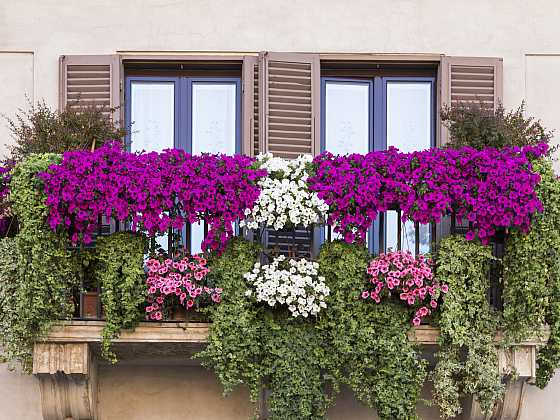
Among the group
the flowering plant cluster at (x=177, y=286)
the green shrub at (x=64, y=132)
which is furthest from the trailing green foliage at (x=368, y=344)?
the green shrub at (x=64, y=132)

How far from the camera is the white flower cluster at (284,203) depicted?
41.1 ft

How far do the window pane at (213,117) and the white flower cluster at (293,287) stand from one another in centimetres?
174

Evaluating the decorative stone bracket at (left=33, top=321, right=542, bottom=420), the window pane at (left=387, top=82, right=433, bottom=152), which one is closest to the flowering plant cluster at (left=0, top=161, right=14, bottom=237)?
the decorative stone bracket at (left=33, top=321, right=542, bottom=420)

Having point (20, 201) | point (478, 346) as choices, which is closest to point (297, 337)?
point (478, 346)

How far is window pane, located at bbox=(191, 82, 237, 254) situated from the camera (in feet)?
45.8

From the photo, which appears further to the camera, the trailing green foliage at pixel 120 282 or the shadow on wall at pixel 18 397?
the shadow on wall at pixel 18 397

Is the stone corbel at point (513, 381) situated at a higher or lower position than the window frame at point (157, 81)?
lower

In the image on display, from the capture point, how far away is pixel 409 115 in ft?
46.1

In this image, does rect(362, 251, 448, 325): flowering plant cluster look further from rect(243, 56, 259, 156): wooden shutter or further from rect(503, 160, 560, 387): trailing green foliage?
rect(243, 56, 259, 156): wooden shutter

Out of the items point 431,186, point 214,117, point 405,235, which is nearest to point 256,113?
point 214,117

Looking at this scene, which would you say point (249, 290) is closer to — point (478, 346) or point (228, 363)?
point (228, 363)

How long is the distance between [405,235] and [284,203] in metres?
1.38

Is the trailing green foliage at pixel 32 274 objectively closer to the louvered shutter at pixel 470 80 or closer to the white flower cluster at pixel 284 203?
the white flower cluster at pixel 284 203

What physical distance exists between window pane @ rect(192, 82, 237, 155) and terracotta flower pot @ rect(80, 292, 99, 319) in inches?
72.5
